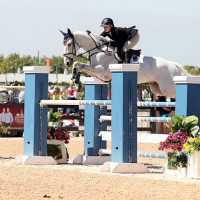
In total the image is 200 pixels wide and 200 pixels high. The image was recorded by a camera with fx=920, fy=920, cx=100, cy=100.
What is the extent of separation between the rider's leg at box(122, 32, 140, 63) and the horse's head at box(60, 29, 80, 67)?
0.84 meters

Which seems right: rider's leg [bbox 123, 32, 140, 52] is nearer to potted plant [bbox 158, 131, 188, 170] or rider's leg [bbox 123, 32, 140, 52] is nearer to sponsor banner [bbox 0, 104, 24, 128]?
potted plant [bbox 158, 131, 188, 170]

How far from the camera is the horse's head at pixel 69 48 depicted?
49.6 feet

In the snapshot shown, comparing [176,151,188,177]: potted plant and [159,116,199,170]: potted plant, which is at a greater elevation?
[159,116,199,170]: potted plant

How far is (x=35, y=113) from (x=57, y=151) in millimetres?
923

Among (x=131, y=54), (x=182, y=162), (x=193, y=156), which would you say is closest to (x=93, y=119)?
(x=131, y=54)

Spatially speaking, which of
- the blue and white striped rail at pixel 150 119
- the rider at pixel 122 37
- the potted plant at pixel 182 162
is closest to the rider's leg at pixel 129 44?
the rider at pixel 122 37

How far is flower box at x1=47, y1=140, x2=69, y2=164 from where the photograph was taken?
15117 mm

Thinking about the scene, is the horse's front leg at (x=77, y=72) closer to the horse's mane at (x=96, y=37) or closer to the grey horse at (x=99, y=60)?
the grey horse at (x=99, y=60)

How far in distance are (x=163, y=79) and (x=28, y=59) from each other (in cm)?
10680

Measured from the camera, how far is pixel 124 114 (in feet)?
42.3

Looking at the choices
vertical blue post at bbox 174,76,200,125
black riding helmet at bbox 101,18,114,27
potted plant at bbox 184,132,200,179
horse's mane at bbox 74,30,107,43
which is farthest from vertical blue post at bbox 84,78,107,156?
potted plant at bbox 184,132,200,179

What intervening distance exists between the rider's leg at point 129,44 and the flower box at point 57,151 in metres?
1.81

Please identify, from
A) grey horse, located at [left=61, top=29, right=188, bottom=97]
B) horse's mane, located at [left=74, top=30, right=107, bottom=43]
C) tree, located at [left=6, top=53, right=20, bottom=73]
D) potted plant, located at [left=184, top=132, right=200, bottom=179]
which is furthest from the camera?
tree, located at [left=6, top=53, right=20, bottom=73]

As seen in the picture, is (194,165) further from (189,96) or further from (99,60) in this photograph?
(99,60)
